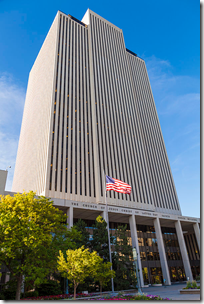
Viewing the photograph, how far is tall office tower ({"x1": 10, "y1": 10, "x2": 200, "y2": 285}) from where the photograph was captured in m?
51.7

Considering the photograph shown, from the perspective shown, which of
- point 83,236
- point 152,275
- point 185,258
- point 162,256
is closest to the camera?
point 83,236

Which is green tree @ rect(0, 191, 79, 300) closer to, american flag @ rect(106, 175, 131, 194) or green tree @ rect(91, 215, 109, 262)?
american flag @ rect(106, 175, 131, 194)

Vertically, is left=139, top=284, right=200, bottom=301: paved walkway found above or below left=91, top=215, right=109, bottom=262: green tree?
below

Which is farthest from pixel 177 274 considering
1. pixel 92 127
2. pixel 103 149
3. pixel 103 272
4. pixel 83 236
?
pixel 92 127

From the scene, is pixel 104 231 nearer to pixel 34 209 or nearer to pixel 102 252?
pixel 102 252

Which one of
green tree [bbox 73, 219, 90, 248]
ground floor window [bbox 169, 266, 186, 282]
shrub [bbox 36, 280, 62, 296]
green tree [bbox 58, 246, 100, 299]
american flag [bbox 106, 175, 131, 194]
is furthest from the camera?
ground floor window [bbox 169, 266, 186, 282]

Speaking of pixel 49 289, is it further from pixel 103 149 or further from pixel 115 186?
pixel 103 149

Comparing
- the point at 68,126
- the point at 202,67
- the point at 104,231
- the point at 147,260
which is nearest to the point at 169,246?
the point at 147,260

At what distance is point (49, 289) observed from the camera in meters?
30.6

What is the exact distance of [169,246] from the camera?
58969 mm

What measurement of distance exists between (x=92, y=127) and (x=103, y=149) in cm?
780

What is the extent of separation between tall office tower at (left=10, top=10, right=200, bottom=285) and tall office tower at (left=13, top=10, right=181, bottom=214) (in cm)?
29

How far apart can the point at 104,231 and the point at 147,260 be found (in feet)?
73.4

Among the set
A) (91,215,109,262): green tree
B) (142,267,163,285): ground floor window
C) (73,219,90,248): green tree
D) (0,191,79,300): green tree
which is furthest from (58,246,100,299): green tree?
(142,267,163,285): ground floor window
